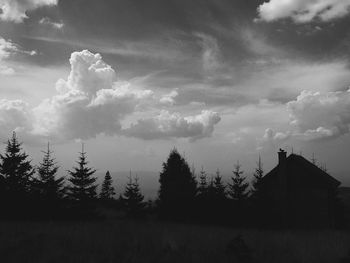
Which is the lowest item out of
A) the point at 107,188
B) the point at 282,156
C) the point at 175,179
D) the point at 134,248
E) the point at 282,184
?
the point at 134,248

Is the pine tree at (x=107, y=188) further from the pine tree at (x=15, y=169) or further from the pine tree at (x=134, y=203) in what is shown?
the pine tree at (x=15, y=169)

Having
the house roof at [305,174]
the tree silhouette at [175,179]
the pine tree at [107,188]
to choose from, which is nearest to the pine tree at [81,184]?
the tree silhouette at [175,179]

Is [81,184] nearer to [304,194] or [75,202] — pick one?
[75,202]

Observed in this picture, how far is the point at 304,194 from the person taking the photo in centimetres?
3256

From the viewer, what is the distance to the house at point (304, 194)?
32.1 m

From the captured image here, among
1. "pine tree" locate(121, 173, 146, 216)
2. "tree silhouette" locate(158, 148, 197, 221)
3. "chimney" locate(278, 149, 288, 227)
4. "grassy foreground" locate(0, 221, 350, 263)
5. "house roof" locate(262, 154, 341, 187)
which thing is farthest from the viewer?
"tree silhouette" locate(158, 148, 197, 221)

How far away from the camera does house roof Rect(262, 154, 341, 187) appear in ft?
107

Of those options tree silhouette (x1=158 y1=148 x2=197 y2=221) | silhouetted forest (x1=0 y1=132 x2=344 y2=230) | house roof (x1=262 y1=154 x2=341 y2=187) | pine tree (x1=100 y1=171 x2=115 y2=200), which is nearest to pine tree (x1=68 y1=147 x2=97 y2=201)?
silhouetted forest (x1=0 y1=132 x2=344 y2=230)

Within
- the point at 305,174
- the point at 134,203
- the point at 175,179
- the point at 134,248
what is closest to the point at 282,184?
the point at 305,174

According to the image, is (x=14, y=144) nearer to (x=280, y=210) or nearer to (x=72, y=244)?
(x=72, y=244)

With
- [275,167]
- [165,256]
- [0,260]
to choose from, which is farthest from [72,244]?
[275,167]

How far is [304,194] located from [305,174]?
75.2 inches

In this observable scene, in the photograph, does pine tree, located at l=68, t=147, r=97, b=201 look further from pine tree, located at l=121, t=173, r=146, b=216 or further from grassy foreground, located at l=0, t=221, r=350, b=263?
grassy foreground, located at l=0, t=221, r=350, b=263

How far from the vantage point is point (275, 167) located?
35594 millimetres
